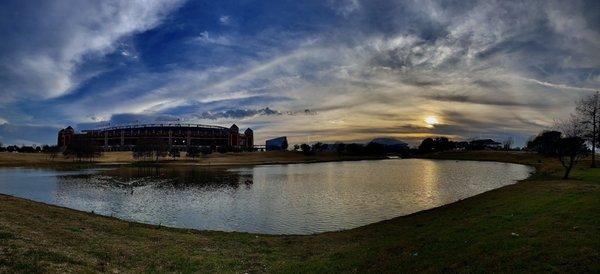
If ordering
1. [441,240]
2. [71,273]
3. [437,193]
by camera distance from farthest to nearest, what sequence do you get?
[437,193]
[441,240]
[71,273]

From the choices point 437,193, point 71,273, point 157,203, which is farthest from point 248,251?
point 437,193

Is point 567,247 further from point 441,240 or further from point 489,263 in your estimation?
point 441,240

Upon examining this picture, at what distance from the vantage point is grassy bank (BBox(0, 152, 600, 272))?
707 inches

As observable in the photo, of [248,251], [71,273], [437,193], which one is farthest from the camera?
[437,193]

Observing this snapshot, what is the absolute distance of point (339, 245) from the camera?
91.9ft

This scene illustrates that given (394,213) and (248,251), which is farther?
(394,213)

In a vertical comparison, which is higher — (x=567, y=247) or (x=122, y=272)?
(x=567, y=247)

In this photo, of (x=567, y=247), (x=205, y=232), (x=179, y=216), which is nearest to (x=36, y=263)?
(x=205, y=232)

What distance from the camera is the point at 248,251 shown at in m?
26.7

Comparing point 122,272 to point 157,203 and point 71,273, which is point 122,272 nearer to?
point 71,273

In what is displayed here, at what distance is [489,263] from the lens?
57.8 feet

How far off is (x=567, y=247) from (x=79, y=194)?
Result: 67649 millimetres

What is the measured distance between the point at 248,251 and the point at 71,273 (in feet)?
36.9

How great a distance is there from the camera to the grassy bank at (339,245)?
17969 millimetres
